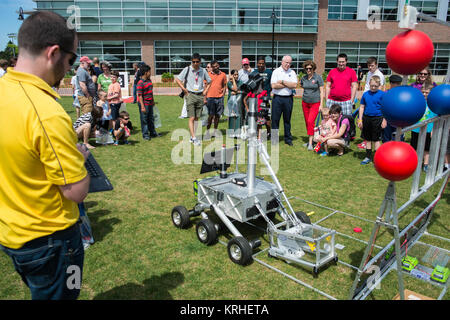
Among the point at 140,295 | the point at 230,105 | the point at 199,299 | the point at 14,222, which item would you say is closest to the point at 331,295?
the point at 199,299

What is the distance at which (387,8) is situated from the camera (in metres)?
32.7

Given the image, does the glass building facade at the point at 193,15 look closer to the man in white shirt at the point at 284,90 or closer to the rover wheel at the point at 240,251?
the man in white shirt at the point at 284,90

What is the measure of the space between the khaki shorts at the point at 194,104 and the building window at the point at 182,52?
2466 centimetres

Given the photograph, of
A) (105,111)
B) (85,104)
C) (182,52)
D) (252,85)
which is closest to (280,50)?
(182,52)

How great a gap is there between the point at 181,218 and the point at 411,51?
319 cm

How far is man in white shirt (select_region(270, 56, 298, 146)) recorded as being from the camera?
327 inches

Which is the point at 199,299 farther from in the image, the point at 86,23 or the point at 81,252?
the point at 86,23

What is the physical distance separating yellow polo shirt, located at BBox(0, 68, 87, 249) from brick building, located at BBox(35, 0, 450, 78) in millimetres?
32151

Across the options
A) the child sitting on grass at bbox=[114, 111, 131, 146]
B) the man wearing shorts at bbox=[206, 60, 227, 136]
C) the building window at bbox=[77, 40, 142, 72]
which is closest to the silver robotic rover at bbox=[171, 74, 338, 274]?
the child sitting on grass at bbox=[114, 111, 131, 146]

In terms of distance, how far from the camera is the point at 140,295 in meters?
3.11

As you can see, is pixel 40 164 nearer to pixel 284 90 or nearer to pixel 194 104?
pixel 194 104

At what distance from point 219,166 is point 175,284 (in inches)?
68.2

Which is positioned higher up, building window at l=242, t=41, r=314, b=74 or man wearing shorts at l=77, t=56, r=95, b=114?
building window at l=242, t=41, r=314, b=74

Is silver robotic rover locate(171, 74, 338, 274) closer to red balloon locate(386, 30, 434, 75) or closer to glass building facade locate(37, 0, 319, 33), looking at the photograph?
red balloon locate(386, 30, 434, 75)
